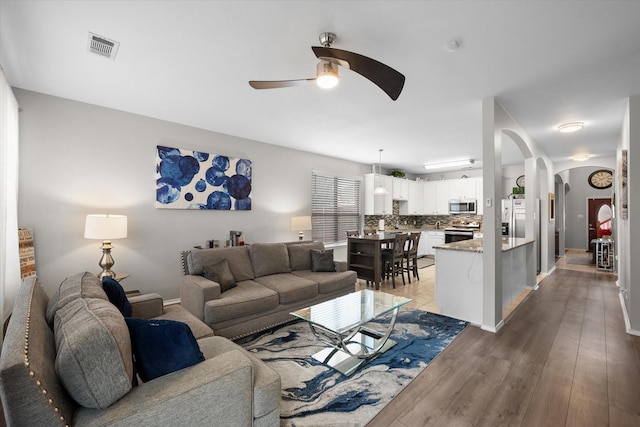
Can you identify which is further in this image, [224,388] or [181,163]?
[181,163]

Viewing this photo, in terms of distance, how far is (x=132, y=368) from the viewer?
1291 millimetres

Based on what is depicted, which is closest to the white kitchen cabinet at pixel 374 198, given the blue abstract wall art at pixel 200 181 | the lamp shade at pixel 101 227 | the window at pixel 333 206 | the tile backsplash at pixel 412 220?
the window at pixel 333 206

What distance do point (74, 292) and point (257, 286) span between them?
1975mm

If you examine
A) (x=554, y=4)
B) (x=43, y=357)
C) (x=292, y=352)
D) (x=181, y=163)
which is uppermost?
(x=554, y=4)

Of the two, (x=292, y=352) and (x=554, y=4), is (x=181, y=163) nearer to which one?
(x=292, y=352)

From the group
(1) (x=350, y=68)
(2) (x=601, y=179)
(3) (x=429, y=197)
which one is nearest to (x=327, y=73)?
(1) (x=350, y=68)

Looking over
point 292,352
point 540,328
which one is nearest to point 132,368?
point 292,352

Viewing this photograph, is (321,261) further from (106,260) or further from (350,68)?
(350,68)

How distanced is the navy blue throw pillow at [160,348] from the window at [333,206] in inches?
188

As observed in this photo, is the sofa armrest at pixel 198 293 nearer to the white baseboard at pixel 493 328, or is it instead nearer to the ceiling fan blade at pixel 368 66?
the ceiling fan blade at pixel 368 66

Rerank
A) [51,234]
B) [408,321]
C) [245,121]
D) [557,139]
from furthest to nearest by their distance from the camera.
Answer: [557,139] → [245,121] → [408,321] → [51,234]

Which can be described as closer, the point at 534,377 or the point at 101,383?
Result: the point at 101,383

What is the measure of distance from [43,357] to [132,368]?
0.32m

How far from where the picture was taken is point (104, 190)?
361 cm
